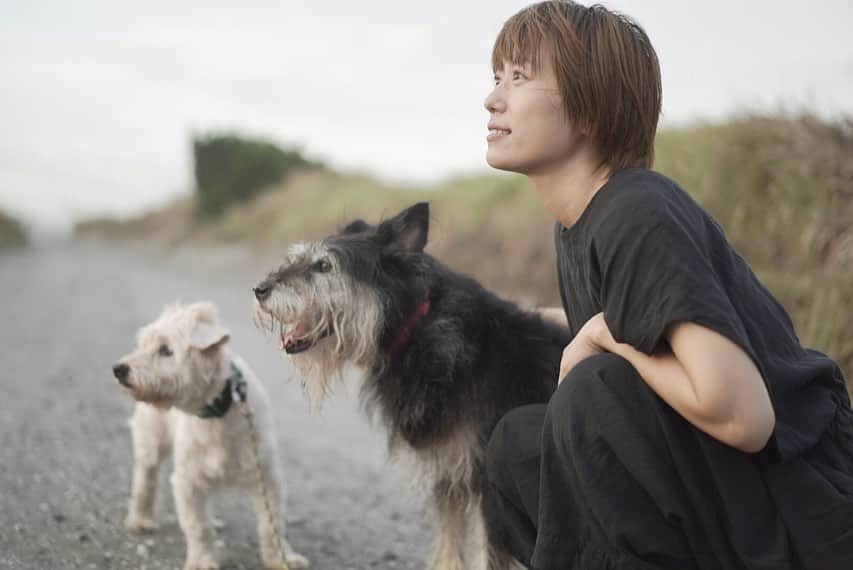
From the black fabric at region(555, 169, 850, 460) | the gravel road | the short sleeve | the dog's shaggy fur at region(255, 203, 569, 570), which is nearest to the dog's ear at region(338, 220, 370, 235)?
the dog's shaggy fur at region(255, 203, 569, 570)

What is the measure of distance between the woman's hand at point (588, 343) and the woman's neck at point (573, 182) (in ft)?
1.37

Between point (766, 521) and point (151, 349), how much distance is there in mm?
3275

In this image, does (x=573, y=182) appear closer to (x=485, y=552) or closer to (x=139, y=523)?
(x=485, y=552)

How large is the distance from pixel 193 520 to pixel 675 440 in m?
2.71

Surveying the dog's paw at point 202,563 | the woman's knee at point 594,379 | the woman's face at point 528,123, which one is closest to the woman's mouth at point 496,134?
the woman's face at point 528,123

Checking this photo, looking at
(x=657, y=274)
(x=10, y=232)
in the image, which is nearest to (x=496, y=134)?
(x=657, y=274)

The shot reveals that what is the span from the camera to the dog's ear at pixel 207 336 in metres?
Result: 4.46

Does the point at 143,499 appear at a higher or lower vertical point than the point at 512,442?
lower

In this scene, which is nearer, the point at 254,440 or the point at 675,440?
the point at 675,440

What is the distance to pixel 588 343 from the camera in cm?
286

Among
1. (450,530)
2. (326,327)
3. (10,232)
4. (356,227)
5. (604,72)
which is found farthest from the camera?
(10,232)

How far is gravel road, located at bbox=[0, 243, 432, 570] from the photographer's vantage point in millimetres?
4457

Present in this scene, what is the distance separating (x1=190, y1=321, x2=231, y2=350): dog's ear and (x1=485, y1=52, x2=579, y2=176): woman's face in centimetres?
206

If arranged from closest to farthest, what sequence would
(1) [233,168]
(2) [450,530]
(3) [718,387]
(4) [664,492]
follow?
(3) [718,387] < (4) [664,492] < (2) [450,530] < (1) [233,168]
